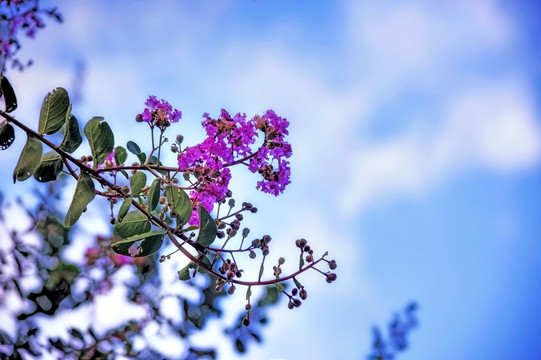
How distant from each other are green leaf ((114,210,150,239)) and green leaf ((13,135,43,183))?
25 cm

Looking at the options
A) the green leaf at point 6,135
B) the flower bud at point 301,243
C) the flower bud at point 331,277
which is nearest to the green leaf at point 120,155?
the green leaf at point 6,135

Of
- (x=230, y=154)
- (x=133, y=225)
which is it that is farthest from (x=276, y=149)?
(x=133, y=225)

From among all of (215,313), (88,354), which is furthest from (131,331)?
(215,313)

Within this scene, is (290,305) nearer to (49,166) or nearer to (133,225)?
(133,225)

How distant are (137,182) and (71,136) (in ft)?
0.69

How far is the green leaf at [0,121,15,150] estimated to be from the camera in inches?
50.5

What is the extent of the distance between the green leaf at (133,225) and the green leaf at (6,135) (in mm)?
349

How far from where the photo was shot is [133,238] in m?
1.28

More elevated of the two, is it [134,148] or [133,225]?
[134,148]

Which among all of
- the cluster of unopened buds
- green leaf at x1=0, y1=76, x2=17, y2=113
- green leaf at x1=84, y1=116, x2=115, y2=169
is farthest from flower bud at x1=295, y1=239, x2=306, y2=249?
green leaf at x1=0, y1=76, x2=17, y2=113

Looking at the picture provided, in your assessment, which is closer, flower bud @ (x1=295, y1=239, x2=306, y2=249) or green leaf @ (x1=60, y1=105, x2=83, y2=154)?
green leaf @ (x1=60, y1=105, x2=83, y2=154)

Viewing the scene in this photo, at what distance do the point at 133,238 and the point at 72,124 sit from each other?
0.34m

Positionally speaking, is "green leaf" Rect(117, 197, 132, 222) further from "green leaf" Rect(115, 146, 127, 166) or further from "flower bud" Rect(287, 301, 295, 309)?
"flower bud" Rect(287, 301, 295, 309)

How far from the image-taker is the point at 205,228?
4.17 feet
